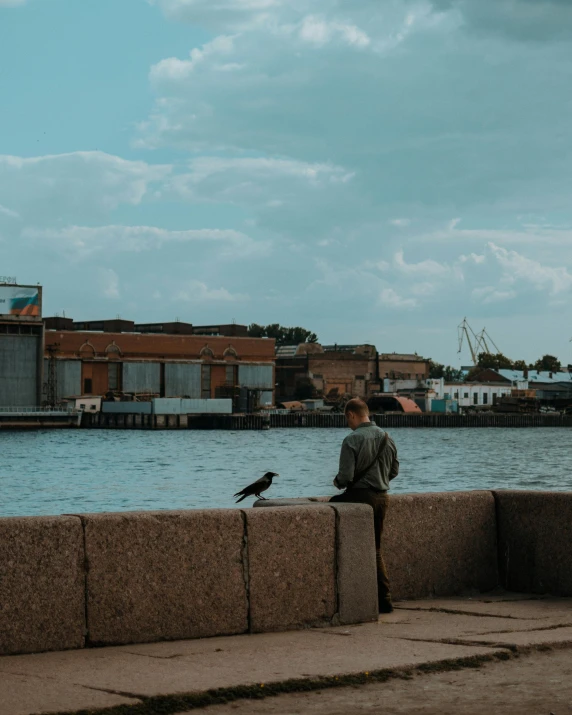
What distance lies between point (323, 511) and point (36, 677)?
2.83m

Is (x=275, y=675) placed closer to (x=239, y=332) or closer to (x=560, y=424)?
(x=239, y=332)

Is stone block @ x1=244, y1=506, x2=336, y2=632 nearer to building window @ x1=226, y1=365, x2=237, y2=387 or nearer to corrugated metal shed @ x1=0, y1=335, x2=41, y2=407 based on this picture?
corrugated metal shed @ x1=0, y1=335, x2=41, y2=407

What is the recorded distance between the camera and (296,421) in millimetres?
162500

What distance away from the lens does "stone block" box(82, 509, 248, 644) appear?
827cm

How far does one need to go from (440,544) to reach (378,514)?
46.3 inches

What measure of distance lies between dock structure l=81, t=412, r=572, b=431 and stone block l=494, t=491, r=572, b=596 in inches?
5112

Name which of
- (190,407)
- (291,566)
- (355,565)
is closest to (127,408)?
(190,407)

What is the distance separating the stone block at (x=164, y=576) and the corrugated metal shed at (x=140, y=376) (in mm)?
142069

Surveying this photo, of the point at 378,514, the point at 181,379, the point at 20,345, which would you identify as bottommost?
the point at 378,514

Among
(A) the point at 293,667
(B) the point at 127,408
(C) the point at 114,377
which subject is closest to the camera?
(A) the point at 293,667

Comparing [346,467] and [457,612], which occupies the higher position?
[346,467]

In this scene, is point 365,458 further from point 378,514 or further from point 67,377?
point 67,377

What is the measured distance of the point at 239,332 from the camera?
167250 millimetres

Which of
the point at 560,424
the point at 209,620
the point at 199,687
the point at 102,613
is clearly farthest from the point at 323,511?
the point at 560,424
